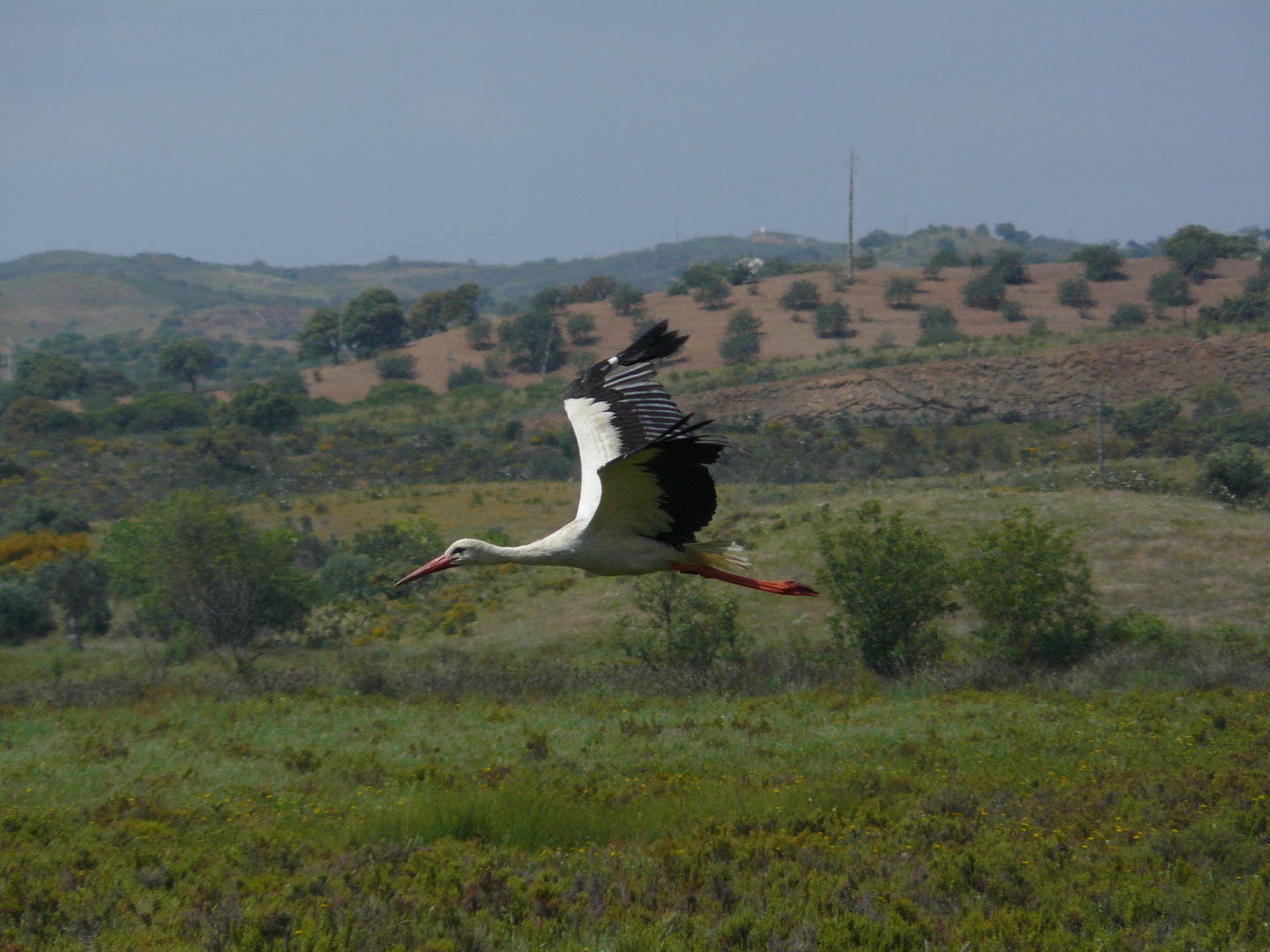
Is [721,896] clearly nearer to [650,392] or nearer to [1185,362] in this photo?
[650,392]

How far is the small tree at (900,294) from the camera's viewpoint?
301ft

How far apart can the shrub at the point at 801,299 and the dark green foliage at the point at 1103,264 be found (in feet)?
74.1

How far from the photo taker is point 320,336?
114500 millimetres

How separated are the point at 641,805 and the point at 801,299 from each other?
85382 mm

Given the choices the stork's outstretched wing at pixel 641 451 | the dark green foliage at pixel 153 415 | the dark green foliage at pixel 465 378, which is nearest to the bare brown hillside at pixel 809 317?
the dark green foliage at pixel 465 378

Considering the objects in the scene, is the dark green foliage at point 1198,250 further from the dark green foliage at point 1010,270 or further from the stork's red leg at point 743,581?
the stork's red leg at point 743,581

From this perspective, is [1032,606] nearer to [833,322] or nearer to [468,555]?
[468,555]

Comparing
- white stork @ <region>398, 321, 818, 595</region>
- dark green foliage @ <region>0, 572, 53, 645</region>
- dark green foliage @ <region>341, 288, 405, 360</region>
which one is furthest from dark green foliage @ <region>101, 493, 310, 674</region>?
dark green foliage @ <region>341, 288, 405, 360</region>

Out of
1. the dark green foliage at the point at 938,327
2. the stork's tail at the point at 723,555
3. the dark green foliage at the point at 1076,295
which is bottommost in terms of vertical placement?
the dark green foliage at the point at 938,327

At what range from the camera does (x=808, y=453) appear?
53531mm

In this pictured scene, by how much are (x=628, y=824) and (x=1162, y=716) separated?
836 centimetres

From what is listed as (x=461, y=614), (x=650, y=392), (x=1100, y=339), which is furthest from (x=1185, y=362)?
(x=650, y=392)

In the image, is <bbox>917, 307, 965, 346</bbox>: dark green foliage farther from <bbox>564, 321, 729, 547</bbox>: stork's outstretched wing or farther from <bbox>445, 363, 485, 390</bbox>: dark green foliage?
<bbox>564, 321, 729, 547</bbox>: stork's outstretched wing

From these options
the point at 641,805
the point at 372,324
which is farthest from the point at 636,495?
the point at 372,324
